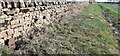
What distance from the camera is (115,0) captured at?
3361 inches

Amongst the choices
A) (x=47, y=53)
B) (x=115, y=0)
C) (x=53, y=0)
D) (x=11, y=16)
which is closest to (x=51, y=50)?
(x=47, y=53)

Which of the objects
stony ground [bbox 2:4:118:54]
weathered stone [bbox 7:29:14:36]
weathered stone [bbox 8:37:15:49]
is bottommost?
stony ground [bbox 2:4:118:54]

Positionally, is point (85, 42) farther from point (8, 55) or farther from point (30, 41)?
point (8, 55)

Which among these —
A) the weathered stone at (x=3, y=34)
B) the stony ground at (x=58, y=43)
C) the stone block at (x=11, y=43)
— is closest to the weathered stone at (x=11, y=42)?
the stone block at (x=11, y=43)

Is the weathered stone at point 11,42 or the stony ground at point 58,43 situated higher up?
the weathered stone at point 11,42

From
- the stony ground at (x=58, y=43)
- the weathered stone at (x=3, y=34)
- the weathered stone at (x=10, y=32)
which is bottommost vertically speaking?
the stony ground at (x=58, y=43)

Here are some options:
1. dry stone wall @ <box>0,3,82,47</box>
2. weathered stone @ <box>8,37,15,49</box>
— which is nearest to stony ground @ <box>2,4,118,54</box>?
weathered stone @ <box>8,37,15,49</box>

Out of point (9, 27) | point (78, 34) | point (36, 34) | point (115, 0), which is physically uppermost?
point (9, 27)

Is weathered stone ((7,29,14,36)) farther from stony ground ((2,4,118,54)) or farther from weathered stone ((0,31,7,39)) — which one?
stony ground ((2,4,118,54))

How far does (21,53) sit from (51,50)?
833 mm

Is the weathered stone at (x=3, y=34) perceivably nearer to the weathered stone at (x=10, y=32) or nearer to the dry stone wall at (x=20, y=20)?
the dry stone wall at (x=20, y=20)

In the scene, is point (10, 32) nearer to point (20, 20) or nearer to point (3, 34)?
point (3, 34)

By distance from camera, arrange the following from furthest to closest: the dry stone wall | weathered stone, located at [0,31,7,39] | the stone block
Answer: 1. the stone block
2. the dry stone wall
3. weathered stone, located at [0,31,7,39]

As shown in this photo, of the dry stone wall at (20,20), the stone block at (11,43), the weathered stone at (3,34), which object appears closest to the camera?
the weathered stone at (3,34)
